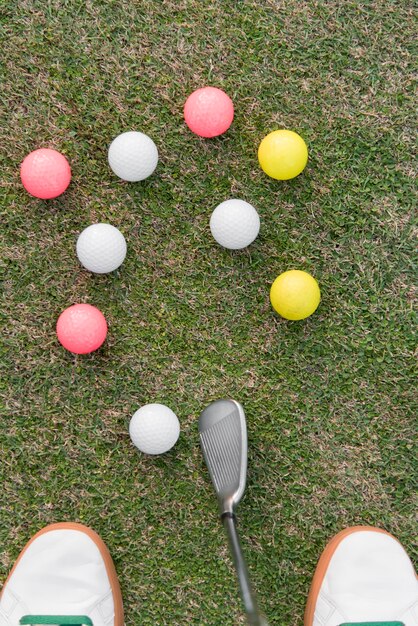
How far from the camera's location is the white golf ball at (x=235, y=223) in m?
2.08

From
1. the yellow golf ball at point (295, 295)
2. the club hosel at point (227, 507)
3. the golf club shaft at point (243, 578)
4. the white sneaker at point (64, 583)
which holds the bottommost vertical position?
the white sneaker at point (64, 583)

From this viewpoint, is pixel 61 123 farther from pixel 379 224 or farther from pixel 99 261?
pixel 379 224

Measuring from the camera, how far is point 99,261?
2082 millimetres

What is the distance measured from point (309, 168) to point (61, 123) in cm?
88

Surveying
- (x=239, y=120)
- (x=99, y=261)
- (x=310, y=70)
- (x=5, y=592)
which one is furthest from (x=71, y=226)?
(x=5, y=592)

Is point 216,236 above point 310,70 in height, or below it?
below

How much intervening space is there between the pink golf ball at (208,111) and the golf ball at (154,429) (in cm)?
95

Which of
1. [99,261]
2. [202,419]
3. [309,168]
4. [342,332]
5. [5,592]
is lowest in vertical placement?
[5,592]

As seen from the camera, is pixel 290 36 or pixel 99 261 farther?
pixel 290 36

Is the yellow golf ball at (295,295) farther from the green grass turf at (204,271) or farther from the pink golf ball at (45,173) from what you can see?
the pink golf ball at (45,173)

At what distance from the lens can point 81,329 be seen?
206 centimetres

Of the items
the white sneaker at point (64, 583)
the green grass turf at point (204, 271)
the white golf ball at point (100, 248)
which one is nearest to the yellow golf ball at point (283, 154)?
the green grass turf at point (204, 271)

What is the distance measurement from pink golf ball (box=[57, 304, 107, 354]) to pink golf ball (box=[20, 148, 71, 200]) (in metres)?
0.40

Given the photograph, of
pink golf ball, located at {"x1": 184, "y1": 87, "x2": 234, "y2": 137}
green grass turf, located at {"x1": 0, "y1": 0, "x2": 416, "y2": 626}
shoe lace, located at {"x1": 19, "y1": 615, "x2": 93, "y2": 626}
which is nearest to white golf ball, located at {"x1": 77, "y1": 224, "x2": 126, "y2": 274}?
green grass turf, located at {"x1": 0, "y1": 0, "x2": 416, "y2": 626}
